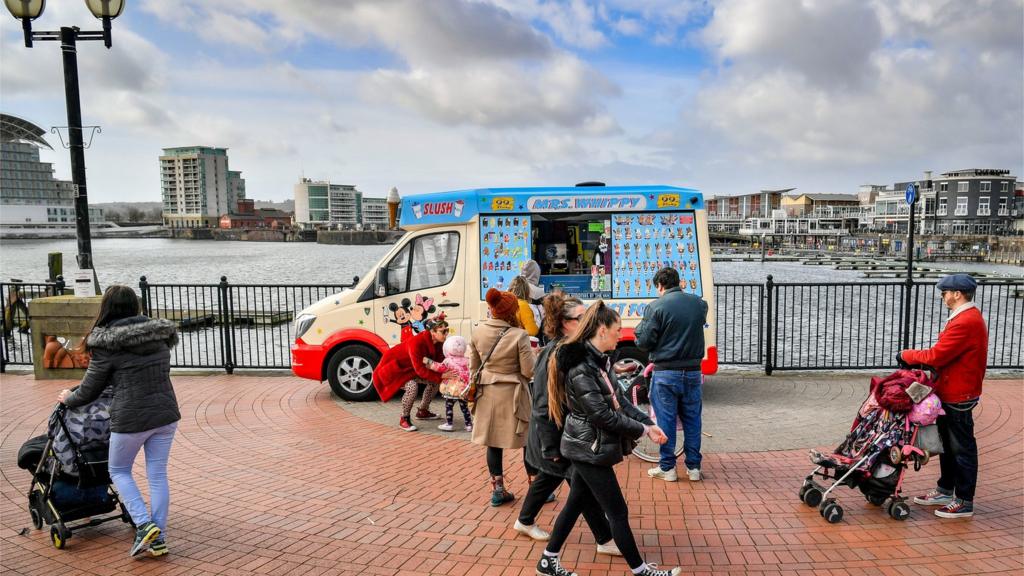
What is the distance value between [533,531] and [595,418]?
4.47ft

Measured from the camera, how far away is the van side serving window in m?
8.48

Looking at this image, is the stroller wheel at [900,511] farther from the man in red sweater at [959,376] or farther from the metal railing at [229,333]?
the metal railing at [229,333]

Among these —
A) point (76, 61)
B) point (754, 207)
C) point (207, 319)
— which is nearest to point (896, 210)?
point (754, 207)

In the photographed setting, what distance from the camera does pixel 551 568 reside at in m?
3.98

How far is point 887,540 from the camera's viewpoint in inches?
180

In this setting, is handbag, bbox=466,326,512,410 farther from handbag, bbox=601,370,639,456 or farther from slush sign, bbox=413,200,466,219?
slush sign, bbox=413,200,466,219

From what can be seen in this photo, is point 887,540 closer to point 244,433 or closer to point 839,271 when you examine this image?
point 244,433

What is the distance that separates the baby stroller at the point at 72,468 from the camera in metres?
4.45

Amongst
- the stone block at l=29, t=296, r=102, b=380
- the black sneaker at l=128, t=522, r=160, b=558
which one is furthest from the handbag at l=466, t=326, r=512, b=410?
the stone block at l=29, t=296, r=102, b=380

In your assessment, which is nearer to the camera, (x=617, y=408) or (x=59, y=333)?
(x=617, y=408)

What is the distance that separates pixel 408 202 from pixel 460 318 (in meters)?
1.67

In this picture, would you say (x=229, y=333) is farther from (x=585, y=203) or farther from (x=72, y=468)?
(x=72, y=468)

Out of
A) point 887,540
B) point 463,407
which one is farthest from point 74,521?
point 887,540

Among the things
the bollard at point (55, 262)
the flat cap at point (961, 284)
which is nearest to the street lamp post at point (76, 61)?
the flat cap at point (961, 284)
